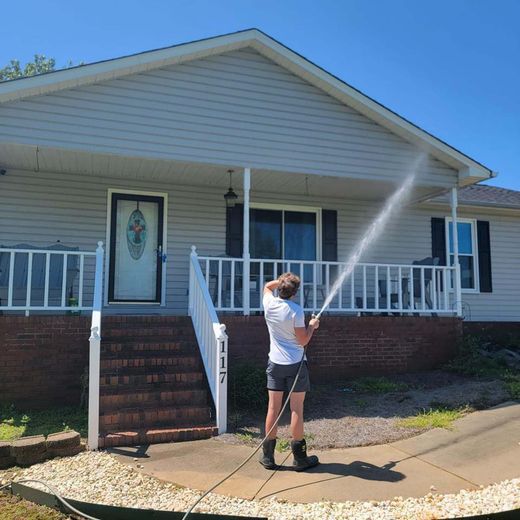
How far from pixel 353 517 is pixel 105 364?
12.9 feet

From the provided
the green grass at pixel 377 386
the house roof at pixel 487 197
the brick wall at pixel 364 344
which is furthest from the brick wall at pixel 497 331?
the green grass at pixel 377 386

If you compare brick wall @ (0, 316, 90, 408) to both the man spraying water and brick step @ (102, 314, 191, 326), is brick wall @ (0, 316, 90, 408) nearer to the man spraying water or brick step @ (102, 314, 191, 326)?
brick step @ (102, 314, 191, 326)

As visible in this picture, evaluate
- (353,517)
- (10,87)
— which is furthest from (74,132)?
(353,517)

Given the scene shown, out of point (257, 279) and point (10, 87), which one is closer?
point (10, 87)

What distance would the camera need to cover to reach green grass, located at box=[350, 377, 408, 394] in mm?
7871

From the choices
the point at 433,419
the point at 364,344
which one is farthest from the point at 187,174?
the point at 433,419

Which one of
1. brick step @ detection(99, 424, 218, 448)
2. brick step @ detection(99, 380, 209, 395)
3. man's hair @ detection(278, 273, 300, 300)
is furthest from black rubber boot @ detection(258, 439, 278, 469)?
brick step @ detection(99, 380, 209, 395)

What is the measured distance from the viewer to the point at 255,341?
7996 mm

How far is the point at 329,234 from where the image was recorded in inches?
440

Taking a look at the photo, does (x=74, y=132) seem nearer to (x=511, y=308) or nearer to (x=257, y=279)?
(x=257, y=279)

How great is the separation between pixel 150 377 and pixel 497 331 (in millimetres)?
8166

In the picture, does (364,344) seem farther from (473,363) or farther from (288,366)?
(288,366)

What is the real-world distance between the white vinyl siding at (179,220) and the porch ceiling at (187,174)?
16cm

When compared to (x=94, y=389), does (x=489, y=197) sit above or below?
above
